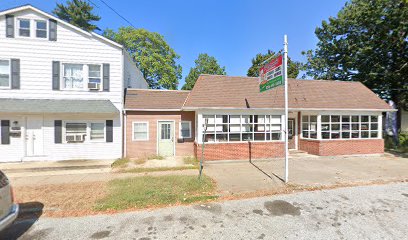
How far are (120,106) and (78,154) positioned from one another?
3.22 meters

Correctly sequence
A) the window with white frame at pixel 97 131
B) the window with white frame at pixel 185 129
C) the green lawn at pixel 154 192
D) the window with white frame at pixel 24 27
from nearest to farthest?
the green lawn at pixel 154 192 < the window with white frame at pixel 24 27 < the window with white frame at pixel 97 131 < the window with white frame at pixel 185 129

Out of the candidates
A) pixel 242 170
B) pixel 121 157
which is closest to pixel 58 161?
pixel 121 157

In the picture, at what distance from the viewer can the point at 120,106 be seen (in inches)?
428

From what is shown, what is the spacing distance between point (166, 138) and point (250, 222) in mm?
8228

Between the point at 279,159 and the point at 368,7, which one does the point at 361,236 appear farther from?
the point at 368,7

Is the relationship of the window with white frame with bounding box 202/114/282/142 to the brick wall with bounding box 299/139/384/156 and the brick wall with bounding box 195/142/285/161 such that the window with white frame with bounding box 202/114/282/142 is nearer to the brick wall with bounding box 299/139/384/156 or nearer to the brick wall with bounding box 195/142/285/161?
the brick wall with bounding box 195/142/285/161

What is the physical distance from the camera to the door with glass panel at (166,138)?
1164cm

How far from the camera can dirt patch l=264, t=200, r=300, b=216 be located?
4.75 meters

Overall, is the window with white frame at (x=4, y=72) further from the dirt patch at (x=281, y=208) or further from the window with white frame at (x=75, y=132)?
the dirt patch at (x=281, y=208)

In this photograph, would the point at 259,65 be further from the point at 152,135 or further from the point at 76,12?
the point at 76,12

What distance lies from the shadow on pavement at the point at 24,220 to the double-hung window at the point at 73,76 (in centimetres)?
697

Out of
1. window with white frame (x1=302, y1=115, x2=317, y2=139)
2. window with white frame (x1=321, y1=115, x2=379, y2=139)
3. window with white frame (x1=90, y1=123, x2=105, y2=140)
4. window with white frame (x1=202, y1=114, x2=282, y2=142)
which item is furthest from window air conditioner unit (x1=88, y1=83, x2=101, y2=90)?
window with white frame (x1=321, y1=115, x2=379, y2=139)

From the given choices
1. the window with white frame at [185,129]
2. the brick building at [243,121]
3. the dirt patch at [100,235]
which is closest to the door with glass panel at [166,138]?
the brick building at [243,121]

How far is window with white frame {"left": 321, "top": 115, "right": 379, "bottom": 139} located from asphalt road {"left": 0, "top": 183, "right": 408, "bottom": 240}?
713 centimetres
